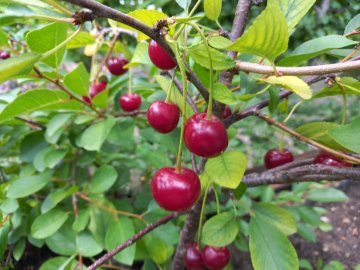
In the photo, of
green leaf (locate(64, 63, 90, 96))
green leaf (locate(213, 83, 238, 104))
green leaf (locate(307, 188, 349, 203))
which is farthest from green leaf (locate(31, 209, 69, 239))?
green leaf (locate(307, 188, 349, 203))

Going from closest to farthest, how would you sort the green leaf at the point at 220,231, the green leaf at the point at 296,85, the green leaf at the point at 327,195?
1. the green leaf at the point at 296,85
2. the green leaf at the point at 220,231
3. the green leaf at the point at 327,195

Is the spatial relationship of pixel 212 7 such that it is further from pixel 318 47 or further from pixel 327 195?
pixel 327 195

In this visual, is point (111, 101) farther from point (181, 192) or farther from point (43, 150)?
point (181, 192)

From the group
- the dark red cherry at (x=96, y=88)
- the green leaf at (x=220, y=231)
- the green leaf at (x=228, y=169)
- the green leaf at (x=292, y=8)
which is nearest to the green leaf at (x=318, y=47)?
the green leaf at (x=292, y=8)

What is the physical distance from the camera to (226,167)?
535 millimetres

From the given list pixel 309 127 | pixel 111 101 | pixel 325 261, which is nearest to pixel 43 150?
pixel 111 101

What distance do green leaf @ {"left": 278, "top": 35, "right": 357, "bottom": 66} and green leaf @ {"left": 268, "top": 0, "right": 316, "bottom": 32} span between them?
4 cm

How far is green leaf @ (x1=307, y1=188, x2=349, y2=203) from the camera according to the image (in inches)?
40.9

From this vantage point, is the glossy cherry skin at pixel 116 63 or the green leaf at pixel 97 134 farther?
the glossy cherry skin at pixel 116 63

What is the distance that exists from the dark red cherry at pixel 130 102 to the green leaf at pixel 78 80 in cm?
11

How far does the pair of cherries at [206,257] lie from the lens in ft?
2.29

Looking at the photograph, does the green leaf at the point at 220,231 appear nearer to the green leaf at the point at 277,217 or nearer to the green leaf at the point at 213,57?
the green leaf at the point at 277,217

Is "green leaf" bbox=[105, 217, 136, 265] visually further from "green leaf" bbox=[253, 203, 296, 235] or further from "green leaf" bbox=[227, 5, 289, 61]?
"green leaf" bbox=[227, 5, 289, 61]

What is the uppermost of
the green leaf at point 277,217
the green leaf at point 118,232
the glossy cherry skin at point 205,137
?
the glossy cherry skin at point 205,137
